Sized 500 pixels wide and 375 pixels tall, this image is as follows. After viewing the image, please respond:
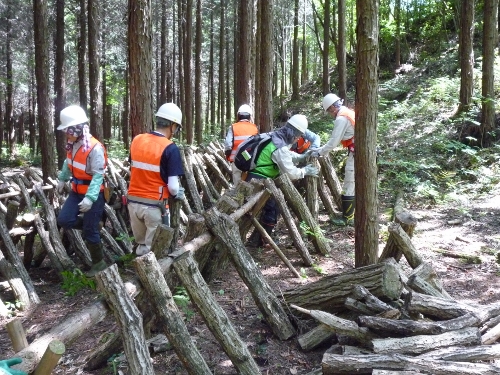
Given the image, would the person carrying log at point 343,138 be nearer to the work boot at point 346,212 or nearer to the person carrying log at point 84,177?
the work boot at point 346,212

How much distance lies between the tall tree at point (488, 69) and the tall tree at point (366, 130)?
26.2 ft

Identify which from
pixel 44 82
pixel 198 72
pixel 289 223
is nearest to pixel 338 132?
pixel 289 223

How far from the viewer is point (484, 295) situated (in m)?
5.04

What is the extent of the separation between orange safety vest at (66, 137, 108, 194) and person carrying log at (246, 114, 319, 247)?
2.11 m

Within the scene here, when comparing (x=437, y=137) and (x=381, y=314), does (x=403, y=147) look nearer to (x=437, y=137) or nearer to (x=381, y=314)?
(x=437, y=137)

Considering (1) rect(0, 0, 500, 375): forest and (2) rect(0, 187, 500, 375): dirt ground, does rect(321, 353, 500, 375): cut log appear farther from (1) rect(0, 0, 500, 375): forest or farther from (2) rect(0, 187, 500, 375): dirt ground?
(2) rect(0, 187, 500, 375): dirt ground

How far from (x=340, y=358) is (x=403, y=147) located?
32.5ft

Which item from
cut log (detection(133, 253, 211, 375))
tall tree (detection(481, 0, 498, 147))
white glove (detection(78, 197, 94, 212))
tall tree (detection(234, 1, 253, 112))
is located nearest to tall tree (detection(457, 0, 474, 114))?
tall tree (detection(481, 0, 498, 147))

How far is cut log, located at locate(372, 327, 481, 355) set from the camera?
3.11 m

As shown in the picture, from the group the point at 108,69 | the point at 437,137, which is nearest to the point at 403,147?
the point at 437,137

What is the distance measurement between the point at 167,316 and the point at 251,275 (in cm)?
105

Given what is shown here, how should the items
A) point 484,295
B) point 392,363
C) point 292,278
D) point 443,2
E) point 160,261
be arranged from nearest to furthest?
1. point 392,363
2. point 160,261
3. point 484,295
4. point 292,278
5. point 443,2

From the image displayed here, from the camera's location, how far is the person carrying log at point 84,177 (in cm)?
514

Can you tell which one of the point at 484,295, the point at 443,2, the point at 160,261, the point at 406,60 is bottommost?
the point at 484,295
